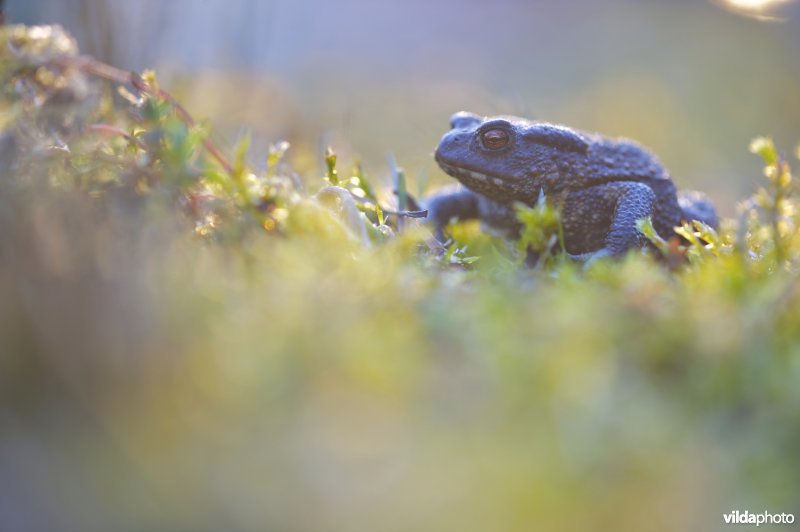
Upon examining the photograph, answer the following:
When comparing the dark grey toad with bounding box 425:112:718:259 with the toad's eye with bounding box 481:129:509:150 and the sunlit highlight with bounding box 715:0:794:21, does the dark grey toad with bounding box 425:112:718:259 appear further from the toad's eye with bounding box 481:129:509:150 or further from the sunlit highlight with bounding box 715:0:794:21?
the sunlit highlight with bounding box 715:0:794:21

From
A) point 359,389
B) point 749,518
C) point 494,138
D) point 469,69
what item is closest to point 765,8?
point 469,69

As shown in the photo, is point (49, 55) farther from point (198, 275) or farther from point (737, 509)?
point (737, 509)

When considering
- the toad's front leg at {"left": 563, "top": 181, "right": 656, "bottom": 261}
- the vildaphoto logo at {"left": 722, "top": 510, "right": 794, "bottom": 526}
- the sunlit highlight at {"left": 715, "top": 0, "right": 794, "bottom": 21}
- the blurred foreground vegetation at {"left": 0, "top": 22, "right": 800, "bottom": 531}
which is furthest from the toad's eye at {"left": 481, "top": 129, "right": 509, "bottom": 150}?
the sunlit highlight at {"left": 715, "top": 0, "right": 794, "bottom": 21}

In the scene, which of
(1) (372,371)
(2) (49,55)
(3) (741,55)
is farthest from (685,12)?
(1) (372,371)

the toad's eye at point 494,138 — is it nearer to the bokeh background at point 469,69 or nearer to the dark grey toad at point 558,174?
the dark grey toad at point 558,174

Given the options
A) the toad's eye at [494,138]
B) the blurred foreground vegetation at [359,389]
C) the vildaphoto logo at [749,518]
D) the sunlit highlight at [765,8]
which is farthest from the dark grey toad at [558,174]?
the sunlit highlight at [765,8]

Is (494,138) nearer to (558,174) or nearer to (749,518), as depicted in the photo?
(558,174)
